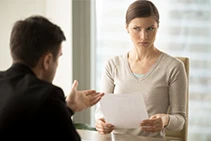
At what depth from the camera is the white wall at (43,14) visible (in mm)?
3365

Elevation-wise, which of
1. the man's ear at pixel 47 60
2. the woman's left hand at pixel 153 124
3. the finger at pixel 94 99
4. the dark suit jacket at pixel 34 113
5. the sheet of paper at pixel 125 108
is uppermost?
the man's ear at pixel 47 60

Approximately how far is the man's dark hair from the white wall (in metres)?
1.96

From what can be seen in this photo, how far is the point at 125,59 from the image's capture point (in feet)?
7.98

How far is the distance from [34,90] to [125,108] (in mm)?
773

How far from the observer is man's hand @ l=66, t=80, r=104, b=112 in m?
1.69

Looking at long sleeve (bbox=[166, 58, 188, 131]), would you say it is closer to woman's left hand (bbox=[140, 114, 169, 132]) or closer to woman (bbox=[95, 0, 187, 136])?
woman (bbox=[95, 0, 187, 136])

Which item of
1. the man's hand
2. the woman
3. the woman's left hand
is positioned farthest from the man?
the woman

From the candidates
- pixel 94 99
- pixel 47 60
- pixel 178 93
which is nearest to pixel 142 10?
pixel 178 93

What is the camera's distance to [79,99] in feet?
5.70

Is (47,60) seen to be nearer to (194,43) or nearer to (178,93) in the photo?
(178,93)

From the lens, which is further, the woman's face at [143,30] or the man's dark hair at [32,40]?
the woman's face at [143,30]

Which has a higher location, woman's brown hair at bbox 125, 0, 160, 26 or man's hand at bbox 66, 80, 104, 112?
woman's brown hair at bbox 125, 0, 160, 26

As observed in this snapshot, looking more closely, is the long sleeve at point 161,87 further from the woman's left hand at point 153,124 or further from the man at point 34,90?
the man at point 34,90

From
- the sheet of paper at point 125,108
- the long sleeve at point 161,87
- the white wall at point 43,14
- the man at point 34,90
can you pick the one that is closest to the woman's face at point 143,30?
the long sleeve at point 161,87
